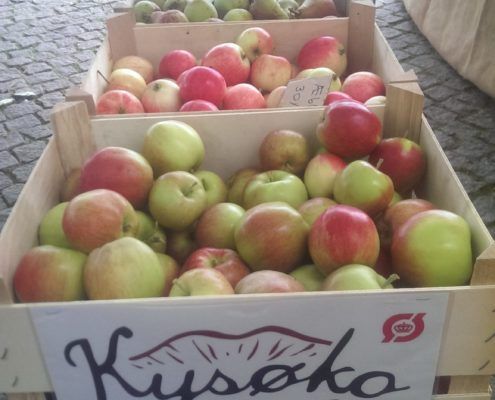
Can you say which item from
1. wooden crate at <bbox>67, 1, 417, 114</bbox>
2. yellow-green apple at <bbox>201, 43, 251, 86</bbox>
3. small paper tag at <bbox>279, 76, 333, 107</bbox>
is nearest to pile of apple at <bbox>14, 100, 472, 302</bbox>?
small paper tag at <bbox>279, 76, 333, 107</bbox>

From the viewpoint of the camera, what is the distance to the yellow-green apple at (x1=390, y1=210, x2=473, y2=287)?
3.07ft

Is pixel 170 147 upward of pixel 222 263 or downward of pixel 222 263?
upward

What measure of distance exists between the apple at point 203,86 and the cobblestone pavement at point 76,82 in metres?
1.19

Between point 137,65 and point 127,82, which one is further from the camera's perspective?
point 137,65

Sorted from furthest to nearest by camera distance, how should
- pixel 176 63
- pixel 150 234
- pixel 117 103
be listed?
pixel 176 63 < pixel 117 103 < pixel 150 234

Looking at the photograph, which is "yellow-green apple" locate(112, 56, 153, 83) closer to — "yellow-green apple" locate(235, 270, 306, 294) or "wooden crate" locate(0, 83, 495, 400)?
"wooden crate" locate(0, 83, 495, 400)

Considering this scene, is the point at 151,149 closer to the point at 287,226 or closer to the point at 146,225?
the point at 146,225

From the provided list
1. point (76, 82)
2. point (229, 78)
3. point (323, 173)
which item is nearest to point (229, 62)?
point (229, 78)

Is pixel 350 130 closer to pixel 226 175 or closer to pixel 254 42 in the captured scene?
pixel 226 175

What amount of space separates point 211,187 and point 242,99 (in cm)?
43

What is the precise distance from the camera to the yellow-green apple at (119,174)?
1.12m

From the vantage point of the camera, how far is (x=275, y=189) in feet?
3.82

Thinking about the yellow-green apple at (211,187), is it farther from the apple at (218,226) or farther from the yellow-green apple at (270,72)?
the yellow-green apple at (270,72)

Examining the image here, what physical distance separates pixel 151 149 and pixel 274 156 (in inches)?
10.9
